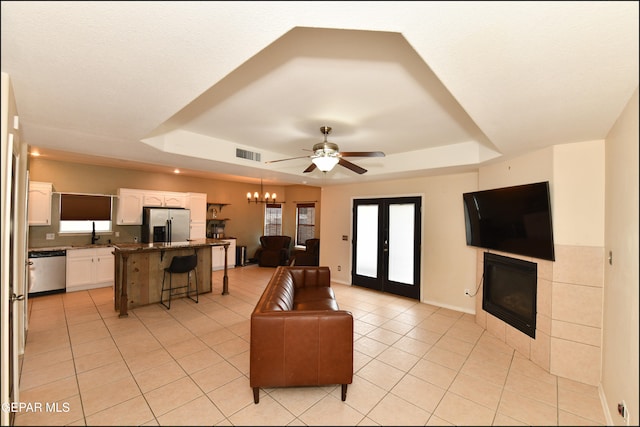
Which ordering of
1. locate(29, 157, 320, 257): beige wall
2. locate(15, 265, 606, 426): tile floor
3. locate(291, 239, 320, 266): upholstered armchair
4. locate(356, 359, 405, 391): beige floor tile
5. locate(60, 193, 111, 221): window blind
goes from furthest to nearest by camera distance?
locate(291, 239, 320, 266): upholstered armchair < locate(60, 193, 111, 221): window blind < locate(29, 157, 320, 257): beige wall < locate(356, 359, 405, 391): beige floor tile < locate(15, 265, 606, 426): tile floor

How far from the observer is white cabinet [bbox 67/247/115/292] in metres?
5.17

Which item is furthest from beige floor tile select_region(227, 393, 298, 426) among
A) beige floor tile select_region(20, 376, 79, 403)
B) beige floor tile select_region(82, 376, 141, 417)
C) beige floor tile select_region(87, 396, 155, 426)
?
beige floor tile select_region(20, 376, 79, 403)

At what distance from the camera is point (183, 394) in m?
2.34

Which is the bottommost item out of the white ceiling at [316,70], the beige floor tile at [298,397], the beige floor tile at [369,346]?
the beige floor tile at [369,346]

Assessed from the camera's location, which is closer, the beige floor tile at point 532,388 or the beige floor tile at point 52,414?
the beige floor tile at point 52,414

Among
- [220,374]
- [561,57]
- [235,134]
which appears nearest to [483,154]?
[561,57]

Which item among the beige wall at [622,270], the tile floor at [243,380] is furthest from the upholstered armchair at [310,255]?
the beige wall at [622,270]

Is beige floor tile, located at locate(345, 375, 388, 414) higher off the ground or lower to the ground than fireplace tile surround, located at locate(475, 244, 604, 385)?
lower

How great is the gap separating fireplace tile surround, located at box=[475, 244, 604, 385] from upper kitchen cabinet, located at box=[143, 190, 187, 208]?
7384 mm

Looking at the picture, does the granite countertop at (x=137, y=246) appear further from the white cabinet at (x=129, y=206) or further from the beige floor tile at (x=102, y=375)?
the beige floor tile at (x=102, y=375)

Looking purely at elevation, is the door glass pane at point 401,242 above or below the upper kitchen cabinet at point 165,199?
below

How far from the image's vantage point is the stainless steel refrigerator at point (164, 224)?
6152mm

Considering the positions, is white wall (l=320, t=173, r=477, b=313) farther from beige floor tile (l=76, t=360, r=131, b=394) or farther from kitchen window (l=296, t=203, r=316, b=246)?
beige floor tile (l=76, t=360, r=131, b=394)

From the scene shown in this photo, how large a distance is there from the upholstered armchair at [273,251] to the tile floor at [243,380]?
401cm
